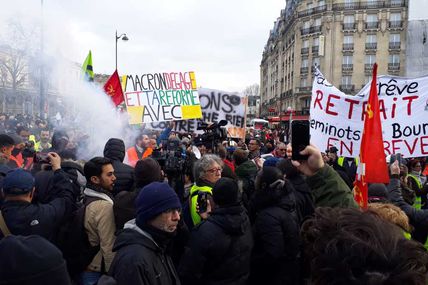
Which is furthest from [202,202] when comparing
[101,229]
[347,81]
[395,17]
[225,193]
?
[395,17]

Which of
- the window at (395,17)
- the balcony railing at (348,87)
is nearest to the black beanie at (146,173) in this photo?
the balcony railing at (348,87)

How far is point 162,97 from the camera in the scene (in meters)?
9.23

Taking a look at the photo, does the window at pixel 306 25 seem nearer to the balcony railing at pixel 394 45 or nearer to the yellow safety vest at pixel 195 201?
the balcony railing at pixel 394 45

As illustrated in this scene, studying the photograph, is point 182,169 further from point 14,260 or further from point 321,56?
point 321,56

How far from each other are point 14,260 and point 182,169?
3.43m

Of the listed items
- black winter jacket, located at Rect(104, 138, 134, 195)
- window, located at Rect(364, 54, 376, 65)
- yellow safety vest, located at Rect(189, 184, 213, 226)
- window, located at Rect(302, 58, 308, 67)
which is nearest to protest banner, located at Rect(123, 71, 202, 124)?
black winter jacket, located at Rect(104, 138, 134, 195)

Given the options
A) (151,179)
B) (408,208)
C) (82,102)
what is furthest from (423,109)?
(82,102)

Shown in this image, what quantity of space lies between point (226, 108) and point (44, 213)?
640 centimetres

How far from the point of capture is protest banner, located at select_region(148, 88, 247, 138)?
911 centimetres

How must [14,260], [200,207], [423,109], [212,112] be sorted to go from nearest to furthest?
[14,260] < [200,207] < [423,109] < [212,112]

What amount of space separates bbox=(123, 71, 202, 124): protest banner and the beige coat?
5665 mm

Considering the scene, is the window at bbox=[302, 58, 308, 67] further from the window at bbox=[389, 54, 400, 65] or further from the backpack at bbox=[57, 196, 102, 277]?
the backpack at bbox=[57, 196, 102, 277]

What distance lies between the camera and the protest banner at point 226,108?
911 cm

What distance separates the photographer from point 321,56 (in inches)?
2280
